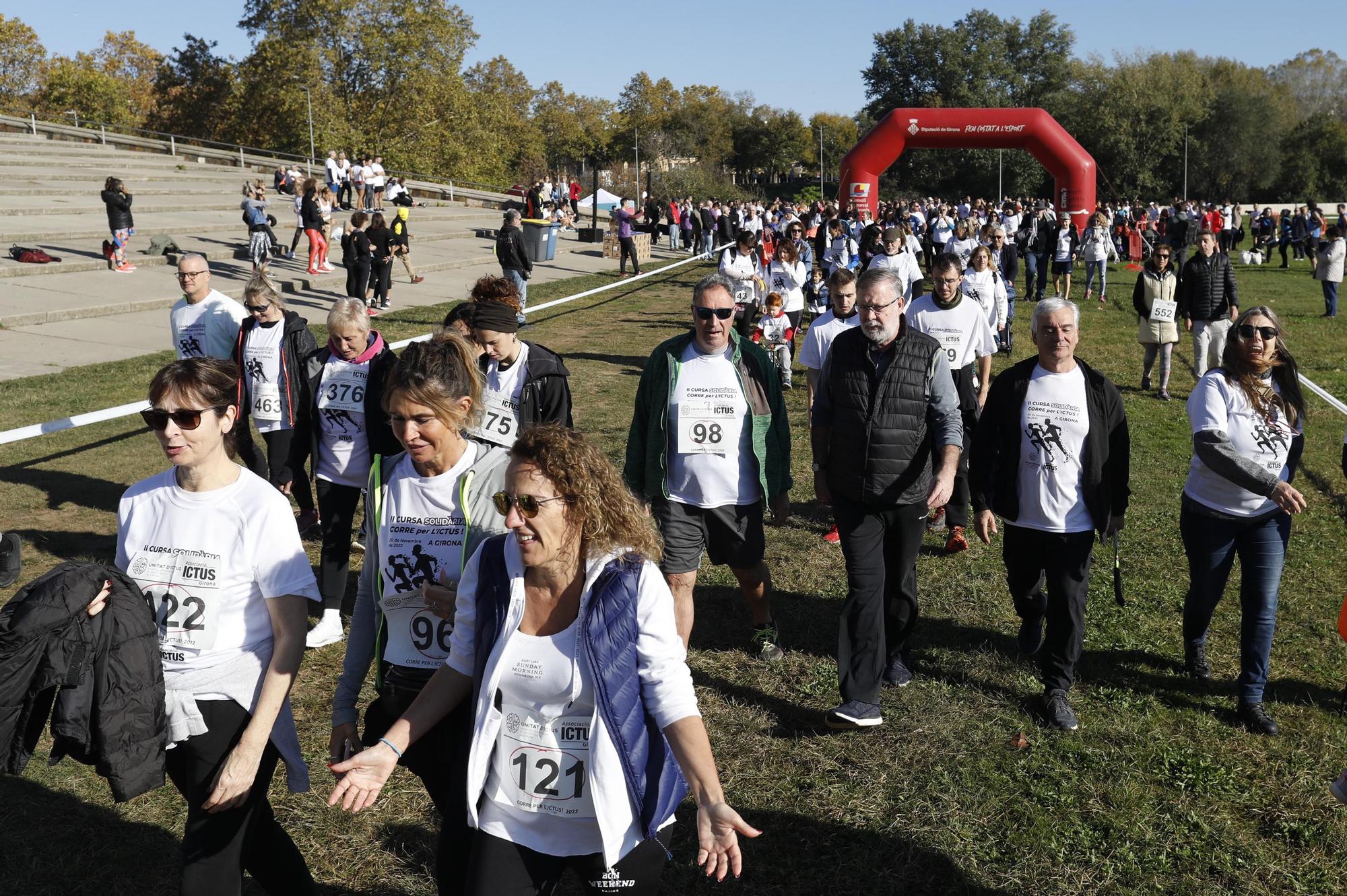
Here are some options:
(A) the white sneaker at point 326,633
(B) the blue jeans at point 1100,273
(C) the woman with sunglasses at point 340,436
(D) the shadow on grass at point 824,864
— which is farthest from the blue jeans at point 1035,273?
(D) the shadow on grass at point 824,864

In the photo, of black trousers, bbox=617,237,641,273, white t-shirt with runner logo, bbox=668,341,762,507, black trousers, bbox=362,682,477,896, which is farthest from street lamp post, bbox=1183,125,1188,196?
black trousers, bbox=362,682,477,896

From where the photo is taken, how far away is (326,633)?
6.02 metres

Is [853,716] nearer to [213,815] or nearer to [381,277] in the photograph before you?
[213,815]

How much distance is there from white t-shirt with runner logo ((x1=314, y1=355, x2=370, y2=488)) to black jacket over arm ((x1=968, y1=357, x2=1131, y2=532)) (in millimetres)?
3249

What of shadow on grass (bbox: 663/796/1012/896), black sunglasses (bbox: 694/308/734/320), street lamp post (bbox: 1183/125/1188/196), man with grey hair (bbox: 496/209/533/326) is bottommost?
shadow on grass (bbox: 663/796/1012/896)

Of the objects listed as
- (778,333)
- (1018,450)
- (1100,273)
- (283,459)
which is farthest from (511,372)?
(1100,273)

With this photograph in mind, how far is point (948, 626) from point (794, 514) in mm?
2401

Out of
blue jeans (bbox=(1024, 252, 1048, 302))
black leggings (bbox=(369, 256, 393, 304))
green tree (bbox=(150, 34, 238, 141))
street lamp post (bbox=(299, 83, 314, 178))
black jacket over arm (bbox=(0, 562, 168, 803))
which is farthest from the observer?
green tree (bbox=(150, 34, 238, 141))

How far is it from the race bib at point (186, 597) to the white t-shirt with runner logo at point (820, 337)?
5852mm

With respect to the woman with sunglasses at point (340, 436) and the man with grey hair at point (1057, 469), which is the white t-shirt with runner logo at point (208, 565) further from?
the man with grey hair at point (1057, 469)

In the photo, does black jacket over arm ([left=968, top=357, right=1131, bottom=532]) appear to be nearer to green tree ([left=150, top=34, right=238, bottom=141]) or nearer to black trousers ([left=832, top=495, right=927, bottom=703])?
black trousers ([left=832, top=495, right=927, bottom=703])

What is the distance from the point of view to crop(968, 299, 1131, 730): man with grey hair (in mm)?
5035

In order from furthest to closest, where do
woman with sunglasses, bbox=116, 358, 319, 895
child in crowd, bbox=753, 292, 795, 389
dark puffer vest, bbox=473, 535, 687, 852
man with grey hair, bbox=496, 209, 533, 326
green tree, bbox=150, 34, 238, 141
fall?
green tree, bbox=150, 34, 238, 141 < man with grey hair, bbox=496, 209, 533, 326 < child in crowd, bbox=753, 292, 795, 389 < woman with sunglasses, bbox=116, 358, 319, 895 < dark puffer vest, bbox=473, 535, 687, 852

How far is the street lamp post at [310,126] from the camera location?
160 ft
